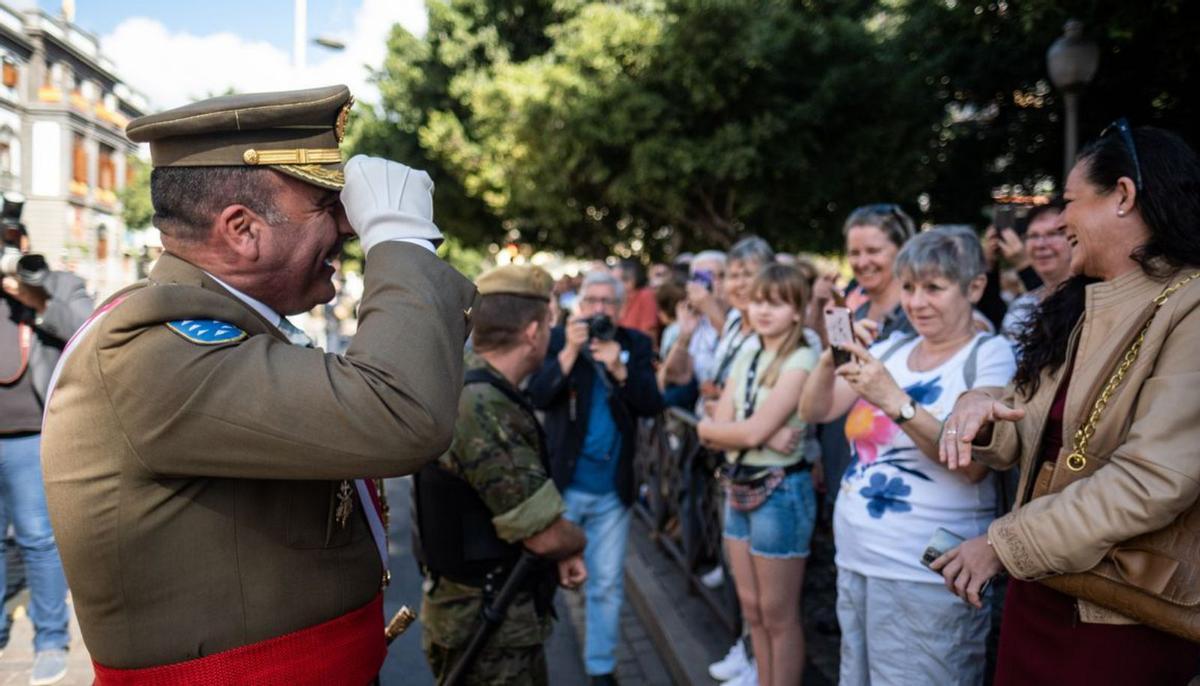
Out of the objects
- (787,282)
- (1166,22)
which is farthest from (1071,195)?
(1166,22)

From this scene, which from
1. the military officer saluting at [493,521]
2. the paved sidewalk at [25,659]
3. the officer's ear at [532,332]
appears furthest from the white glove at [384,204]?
the paved sidewalk at [25,659]

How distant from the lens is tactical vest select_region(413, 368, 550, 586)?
2621 mm

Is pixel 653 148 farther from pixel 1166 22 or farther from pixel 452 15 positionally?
pixel 452 15

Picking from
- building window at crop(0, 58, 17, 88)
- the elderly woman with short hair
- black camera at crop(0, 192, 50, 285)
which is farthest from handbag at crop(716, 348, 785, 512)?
building window at crop(0, 58, 17, 88)

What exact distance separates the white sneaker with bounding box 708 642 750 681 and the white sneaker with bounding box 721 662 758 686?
0.03m

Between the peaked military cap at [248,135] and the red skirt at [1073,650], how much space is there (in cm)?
191

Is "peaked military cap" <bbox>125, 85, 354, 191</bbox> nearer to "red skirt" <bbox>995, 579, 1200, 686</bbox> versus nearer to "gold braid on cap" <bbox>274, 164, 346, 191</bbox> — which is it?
"gold braid on cap" <bbox>274, 164, 346, 191</bbox>

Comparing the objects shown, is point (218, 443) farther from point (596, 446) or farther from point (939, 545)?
point (596, 446)

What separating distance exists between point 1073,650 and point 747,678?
2.08 m

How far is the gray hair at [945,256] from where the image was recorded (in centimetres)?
269

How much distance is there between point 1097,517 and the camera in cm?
171

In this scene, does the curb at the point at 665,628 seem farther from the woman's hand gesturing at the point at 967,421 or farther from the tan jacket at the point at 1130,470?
the tan jacket at the point at 1130,470

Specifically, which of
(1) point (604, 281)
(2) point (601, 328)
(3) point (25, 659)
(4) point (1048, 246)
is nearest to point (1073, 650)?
(4) point (1048, 246)

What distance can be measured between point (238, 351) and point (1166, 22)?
8.10 meters
